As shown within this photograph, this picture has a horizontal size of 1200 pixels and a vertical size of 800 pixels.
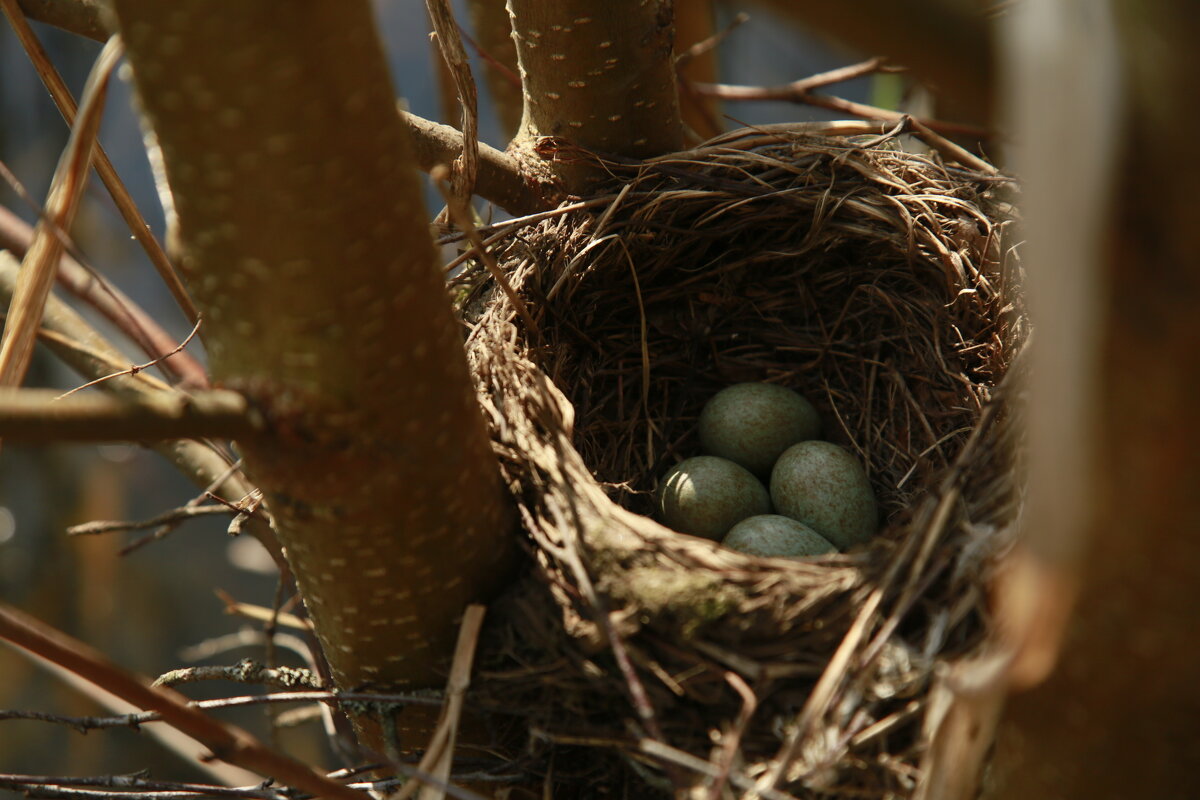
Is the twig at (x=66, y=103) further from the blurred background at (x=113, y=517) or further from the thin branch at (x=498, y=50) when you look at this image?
the blurred background at (x=113, y=517)

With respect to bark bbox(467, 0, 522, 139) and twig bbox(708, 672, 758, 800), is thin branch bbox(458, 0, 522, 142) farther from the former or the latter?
twig bbox(708, 672, 758, 800)

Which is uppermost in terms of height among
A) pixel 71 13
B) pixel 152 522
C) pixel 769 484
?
pixel 71 13

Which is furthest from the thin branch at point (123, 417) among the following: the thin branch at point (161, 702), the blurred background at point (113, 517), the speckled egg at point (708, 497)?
the blurred background at point (113, 517)

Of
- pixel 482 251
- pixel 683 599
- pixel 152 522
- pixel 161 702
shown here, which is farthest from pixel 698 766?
pixel 152 522

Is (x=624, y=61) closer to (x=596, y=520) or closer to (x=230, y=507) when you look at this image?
(x=596, y=520)

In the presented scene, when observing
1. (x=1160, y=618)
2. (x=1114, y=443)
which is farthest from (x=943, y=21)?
(x=1160, y=618)

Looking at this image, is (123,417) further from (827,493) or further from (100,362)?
(827,493)

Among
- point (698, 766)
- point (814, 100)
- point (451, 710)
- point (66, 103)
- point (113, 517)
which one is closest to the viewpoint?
point (698, 766)
